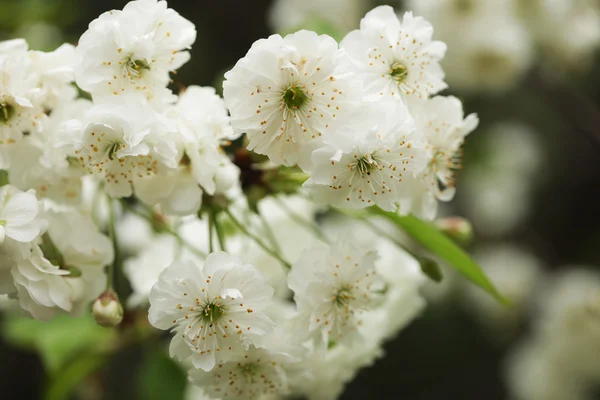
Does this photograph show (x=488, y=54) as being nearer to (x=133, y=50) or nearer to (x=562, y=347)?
(x=562, y=347)

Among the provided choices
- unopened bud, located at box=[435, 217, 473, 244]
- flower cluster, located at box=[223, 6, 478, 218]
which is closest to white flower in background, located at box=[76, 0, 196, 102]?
flower cluster, located at box=[223, 6, 478, 218]

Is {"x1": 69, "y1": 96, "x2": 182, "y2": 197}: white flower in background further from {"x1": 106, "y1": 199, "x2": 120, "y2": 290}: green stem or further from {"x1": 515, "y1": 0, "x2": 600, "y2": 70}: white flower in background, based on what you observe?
{"x1": 515, "y1": 0, "x2": 600, "y2": 70}: white flower in background

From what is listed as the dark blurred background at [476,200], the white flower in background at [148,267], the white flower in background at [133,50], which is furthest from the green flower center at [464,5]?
the white flower in background at [133,50]

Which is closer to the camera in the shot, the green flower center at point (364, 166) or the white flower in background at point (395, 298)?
the green flower center at point (364, 166)

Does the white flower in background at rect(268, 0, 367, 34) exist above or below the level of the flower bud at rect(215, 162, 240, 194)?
below

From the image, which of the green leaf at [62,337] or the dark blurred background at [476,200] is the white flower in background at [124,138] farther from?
the dark blurred background at [476,200]

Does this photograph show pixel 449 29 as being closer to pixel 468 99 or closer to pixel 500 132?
pixel 468 99

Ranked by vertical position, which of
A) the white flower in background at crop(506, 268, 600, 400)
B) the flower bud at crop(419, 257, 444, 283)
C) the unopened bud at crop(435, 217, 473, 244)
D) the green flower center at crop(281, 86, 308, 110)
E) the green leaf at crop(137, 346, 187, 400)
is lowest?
the white flower in background at crop(506, 268, 600, 400)

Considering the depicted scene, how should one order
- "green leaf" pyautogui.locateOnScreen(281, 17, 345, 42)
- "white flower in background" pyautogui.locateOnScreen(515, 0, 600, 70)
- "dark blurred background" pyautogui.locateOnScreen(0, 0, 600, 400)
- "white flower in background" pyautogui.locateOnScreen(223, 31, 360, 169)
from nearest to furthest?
"white flower in background" pyautogui.locateOnScreen(223, 31, 360, 169)
"green leaf" pyautogui.locateOnScreen(281, 17, 345, 42)
"white flower in background" pyautogui.locateOnScreen(515, 0, 600, 70)
"dark blurred background" pyautogui.locateOnScreen(0, 0, 600, 400)
